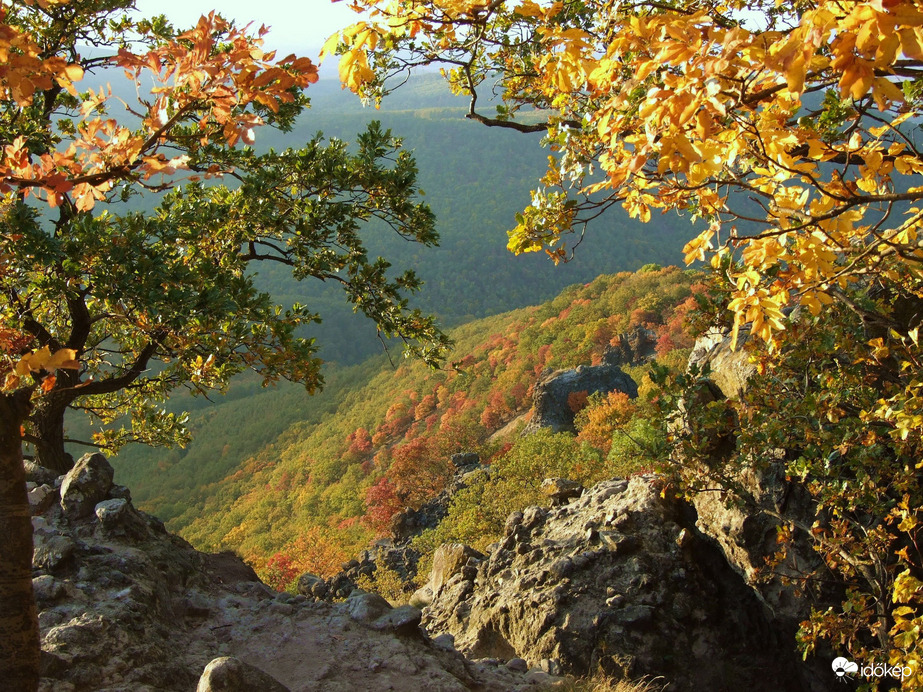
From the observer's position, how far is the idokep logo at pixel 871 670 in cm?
401

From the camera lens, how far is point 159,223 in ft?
17.7

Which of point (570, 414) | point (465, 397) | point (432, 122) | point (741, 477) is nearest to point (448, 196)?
point (432, 122)

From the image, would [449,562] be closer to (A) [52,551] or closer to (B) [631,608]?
(B) [631,608]

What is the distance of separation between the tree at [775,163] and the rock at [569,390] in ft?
74.6

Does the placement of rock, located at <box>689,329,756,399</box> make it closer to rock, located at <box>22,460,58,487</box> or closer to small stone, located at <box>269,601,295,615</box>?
small stone, located at <box>269,601,295,615</box>

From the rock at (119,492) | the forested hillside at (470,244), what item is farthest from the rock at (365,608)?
the forested hillside at (470,244)

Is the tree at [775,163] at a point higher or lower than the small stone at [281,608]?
higher

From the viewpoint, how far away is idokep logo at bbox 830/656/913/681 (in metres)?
4.01

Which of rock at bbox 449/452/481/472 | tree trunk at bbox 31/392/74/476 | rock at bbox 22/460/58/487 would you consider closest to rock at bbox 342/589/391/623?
rock at bbox 22/460/58/487

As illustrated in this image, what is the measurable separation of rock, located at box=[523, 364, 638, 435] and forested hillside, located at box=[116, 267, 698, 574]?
805 millimetres

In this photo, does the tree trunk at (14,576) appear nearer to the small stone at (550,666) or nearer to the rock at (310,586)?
the small stone at (550,666)

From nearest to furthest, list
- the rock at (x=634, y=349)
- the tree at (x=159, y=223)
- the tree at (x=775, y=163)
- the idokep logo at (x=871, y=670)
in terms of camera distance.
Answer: the tree at (x=775, y=163) < the tree at (x=159, y=223) < the idokep logo at (x=871, y=670) < the rock at (x=634, y=349)

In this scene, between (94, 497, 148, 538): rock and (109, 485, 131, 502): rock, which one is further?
(109, 485, 131, 502): rock

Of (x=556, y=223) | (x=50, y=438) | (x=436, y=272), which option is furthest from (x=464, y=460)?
(x=436, y=272)
